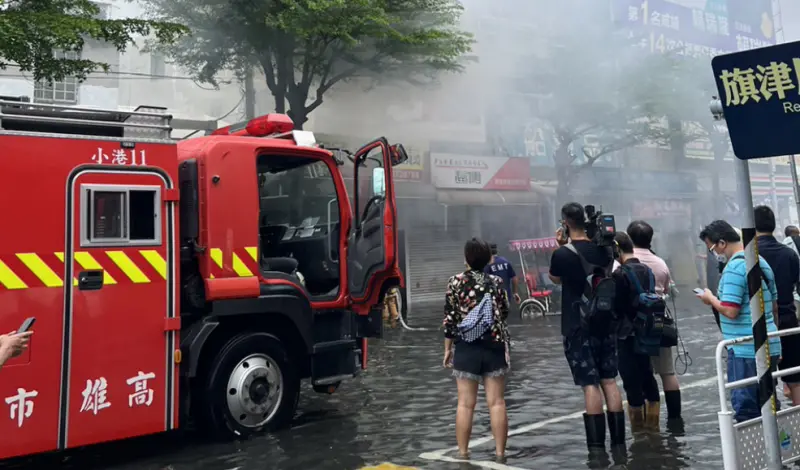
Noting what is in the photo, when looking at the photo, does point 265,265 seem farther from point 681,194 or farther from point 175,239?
point 681,194

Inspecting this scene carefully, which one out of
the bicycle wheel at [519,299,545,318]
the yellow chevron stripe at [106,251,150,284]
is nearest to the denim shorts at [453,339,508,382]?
the yellow chevron stripe at [106,251,150,284]

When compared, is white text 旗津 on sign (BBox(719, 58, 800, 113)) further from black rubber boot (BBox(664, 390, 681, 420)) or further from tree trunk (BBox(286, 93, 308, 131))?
tree trunk (BBox(286, 93, 308, 131))

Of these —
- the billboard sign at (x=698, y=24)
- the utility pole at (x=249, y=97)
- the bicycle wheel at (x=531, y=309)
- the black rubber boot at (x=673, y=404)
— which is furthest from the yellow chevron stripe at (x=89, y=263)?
the billboard sign at (x=698, y=24)

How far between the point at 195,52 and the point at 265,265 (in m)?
9.59

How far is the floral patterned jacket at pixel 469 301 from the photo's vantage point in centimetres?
423

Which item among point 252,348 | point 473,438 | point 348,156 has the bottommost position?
point 473,438

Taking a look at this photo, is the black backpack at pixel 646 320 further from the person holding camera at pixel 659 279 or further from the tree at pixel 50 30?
the tree at pixel 50 30

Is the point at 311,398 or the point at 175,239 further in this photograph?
the point at 311,398

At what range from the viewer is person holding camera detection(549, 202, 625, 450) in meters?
4.31

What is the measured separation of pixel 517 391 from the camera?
653cm

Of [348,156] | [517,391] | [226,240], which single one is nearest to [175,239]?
[226,240]

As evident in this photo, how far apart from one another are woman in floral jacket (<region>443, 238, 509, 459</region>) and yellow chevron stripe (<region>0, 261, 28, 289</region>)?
2.58m

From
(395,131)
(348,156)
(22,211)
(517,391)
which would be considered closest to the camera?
(22,211)

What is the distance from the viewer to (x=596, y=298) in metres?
4.27
